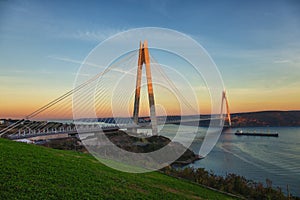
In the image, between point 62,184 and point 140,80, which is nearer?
point 62,184

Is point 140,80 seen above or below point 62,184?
above

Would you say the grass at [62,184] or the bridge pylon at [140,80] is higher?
the bridge pylon at [140,80]

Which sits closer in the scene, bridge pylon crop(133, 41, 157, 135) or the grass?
the grass

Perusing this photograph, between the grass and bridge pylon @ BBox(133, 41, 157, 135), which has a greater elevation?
bridge pylon @ BBox(133, 41, 157, 135)

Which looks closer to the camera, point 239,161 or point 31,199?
point 31,199

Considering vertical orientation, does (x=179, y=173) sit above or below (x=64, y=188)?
below

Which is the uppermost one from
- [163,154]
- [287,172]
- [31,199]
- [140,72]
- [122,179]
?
[140,72]

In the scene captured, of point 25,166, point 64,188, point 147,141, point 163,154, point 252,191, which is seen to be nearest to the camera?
point 64,188

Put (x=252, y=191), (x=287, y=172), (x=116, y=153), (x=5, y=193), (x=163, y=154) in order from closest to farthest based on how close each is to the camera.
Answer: (x=5, y=193)
(x=252, y=191)
(x=116, y=153)
(x=287, y=172)
(x=163, y=154)

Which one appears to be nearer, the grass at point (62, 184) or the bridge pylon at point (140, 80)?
the grass at point (62, 184)

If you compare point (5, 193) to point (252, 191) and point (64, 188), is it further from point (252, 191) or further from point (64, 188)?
point (252, 191)

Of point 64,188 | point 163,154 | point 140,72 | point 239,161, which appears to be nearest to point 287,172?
point 239,161
